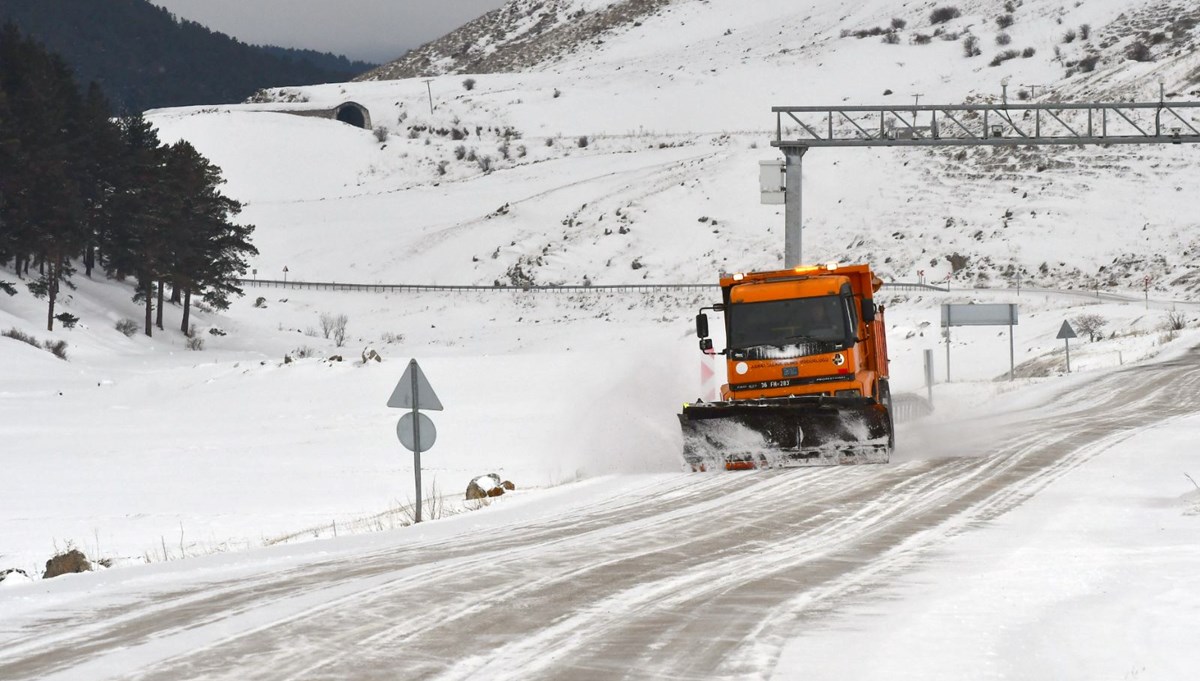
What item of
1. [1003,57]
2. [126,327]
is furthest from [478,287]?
[1003,57]

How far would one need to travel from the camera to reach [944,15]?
5054 inches

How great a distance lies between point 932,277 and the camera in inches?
2958

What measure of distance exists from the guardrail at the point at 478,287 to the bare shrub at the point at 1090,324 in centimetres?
1440

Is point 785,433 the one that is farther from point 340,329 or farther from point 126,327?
point 340,329

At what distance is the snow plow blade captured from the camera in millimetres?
18812

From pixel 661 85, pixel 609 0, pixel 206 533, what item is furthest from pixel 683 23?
pixel 206 533

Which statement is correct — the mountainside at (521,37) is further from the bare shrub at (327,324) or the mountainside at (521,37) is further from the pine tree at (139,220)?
the pine tree at (139,220)

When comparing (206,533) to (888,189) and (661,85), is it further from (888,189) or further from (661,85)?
(661,85)

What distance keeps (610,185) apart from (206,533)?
80.9 m

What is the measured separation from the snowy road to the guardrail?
5771cm

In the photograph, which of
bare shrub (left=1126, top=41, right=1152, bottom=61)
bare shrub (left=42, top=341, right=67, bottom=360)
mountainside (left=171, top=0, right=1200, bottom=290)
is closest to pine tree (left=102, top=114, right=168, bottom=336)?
bare shrub (left=42, top=341, right=67, bottom=360)

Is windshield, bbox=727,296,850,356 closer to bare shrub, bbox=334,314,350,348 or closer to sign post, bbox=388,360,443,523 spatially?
sign post, bbox=388,360,443,523

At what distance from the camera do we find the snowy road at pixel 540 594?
7426mm

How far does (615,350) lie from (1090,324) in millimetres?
20160
